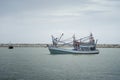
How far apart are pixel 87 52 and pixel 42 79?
83.2 metres

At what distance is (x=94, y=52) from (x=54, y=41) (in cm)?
1883

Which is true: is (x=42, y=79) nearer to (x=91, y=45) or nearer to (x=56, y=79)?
(x=56, y=79)

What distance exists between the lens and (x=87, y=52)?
126562 mm

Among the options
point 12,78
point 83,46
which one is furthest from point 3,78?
point 83,46

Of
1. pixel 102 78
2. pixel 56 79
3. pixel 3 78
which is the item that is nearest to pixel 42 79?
pixel 56 79

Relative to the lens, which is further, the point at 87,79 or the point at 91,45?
the point at 91,45

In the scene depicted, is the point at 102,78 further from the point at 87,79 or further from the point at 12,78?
the point at 12,78

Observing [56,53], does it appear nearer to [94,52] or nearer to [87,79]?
[94,52]

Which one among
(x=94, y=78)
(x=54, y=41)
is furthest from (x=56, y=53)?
(x=94, y=78)

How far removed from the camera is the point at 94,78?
4622 cm

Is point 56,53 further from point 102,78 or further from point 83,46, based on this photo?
point 102,78

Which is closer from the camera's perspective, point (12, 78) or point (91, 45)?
point (12, 78)

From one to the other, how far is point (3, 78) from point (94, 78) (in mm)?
14549

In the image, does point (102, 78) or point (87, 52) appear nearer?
point (102, 78)
